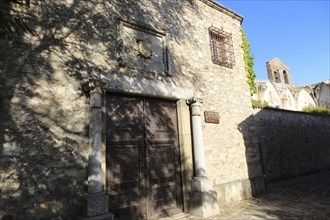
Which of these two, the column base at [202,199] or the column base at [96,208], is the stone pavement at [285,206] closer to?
the column base at [202,199]

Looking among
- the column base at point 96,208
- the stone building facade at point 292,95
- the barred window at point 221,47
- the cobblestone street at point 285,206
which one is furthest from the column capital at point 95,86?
the stone building facade at point 292,95

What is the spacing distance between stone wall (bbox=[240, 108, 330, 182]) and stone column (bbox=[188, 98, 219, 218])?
204cm

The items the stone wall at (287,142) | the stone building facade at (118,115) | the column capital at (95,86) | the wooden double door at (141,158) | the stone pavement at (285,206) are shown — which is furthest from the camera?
the stone wall at (287,142)

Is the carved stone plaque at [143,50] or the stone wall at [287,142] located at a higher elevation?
the carved stone plaque at [143,50]

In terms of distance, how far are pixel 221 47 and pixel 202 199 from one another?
4.55 metres

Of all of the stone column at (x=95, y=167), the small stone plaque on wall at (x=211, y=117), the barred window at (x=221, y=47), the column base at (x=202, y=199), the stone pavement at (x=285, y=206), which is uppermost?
the barred window at (x=221, y=47)

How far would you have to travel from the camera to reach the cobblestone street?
13.9 feet

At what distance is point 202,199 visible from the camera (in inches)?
179

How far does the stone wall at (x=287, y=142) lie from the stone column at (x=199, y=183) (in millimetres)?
2039

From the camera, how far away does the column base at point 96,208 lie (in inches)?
132

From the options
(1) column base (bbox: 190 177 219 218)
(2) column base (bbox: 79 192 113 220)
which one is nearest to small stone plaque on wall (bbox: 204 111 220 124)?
(1) column base (bbox: 190 177 219 218)

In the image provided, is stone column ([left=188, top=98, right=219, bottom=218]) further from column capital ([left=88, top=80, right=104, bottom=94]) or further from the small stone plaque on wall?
column capital ([left=88, top=80, right=104, bottom=94])

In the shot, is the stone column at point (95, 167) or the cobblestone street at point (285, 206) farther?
the cobblestone street at point (285, 206)

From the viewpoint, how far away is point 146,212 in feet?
13.9
